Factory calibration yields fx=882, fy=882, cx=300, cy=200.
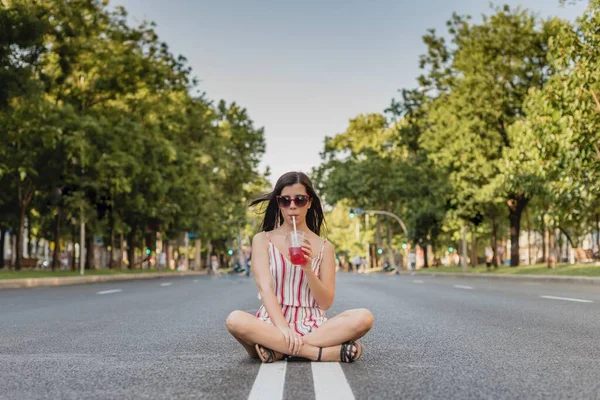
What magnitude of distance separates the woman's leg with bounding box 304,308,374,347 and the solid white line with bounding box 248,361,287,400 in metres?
0.28

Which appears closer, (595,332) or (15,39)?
(595,332)

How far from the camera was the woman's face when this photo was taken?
5.98 metres

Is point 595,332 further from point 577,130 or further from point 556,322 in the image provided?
point 577,130

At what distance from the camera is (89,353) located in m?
7.13

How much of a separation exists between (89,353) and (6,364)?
845mm

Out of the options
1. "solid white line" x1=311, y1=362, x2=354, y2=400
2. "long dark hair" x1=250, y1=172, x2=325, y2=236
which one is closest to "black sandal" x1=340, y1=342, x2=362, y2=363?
"solid white line" x1=311, y1=362, x2=354, y2=400

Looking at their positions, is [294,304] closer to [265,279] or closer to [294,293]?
[294,293]

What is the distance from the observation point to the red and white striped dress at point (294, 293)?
6.11 metres

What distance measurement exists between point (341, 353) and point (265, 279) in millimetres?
738

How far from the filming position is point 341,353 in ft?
20.0

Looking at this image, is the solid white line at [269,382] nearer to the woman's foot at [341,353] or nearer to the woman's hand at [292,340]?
the woman's hand at [292,340]

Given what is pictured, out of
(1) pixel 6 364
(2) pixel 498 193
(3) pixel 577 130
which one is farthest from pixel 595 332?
(2) pixel 498 193

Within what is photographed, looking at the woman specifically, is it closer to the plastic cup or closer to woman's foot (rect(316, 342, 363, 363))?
woman's foot (rect(316, 342, 363, 363))

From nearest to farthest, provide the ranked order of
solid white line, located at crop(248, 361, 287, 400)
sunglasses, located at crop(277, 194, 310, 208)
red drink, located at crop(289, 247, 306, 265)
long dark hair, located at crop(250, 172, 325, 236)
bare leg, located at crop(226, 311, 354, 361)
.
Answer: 1. solid white line, located at crop(248, 361, 287, 400)
2. red drink, located at crop(289, 247, 306, 265)
3. bare leg, located at crop(226, 311, 354, 361)
4. sunglasses, located at crop(277, 194, 310, 208)
5. long dark hair, located at crop(250, 172, 325, 236)
